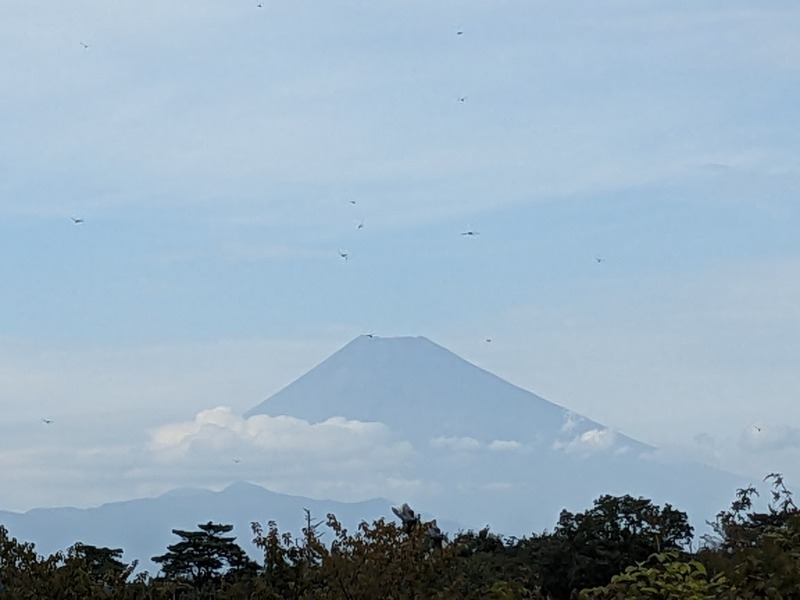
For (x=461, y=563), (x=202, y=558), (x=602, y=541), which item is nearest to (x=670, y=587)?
(x=461, y=563)

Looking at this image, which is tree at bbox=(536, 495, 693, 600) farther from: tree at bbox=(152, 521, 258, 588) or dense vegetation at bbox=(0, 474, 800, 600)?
tree at bbox=(152, 521, 258, 588)

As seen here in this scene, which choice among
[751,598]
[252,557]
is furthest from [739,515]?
[252,557]

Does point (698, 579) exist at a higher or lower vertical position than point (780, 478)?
lower

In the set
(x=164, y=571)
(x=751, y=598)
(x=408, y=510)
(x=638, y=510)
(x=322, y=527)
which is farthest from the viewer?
(x=164, y=571)

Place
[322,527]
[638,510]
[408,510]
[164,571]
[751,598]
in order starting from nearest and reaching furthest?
1. [751,598]
2. [322,527]
3. [408,510]
4. [638,510]
5. [164,571]

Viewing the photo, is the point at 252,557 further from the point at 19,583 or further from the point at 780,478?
the point at 780,478

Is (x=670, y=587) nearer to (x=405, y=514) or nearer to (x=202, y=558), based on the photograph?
(x=405, y=514)

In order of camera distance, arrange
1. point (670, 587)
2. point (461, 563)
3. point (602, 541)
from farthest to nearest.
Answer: point (602, 541)
point (461, 563)
point (670, 587)

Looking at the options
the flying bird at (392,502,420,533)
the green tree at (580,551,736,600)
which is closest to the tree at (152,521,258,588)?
the flying bird at (392,502,420,533)
